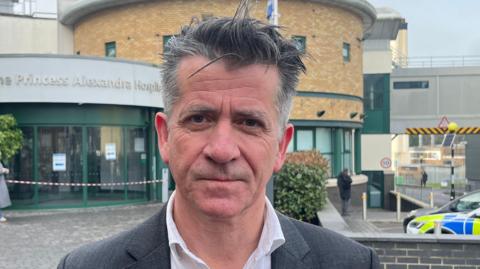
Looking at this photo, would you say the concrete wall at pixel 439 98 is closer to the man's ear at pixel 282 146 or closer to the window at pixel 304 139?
the window at pixel 304 139

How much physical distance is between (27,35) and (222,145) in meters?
23.5

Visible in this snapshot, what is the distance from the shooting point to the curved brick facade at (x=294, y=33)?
18.8m

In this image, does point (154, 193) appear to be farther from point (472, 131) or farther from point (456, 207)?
point (472, 131)

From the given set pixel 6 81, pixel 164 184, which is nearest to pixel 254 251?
pixel 6 81

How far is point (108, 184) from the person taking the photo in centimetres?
1434

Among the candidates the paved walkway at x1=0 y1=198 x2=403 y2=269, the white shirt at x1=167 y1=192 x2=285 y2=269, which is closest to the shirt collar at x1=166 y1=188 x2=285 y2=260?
the white shirt at x1=167 y1=192 x2=285 y2=269

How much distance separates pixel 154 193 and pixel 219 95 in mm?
14555

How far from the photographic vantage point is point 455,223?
966cm

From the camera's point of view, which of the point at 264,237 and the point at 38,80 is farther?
the point at 38,80

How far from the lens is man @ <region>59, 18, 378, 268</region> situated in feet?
5.26

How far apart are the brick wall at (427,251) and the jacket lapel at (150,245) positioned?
5062 millimetres

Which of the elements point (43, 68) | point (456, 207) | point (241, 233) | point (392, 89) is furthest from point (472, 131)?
point (241, 233)

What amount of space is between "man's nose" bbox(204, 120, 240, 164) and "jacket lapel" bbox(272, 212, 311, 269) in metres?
0.46

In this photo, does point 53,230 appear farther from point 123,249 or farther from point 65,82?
point 123,249
